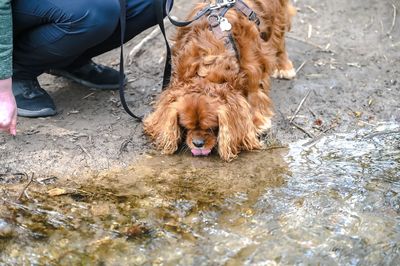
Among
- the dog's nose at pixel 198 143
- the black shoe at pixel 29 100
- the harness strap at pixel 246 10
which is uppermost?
the harness strap at pixel 246 10

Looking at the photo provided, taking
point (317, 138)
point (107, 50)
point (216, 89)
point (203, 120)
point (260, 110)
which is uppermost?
point (216, 89)

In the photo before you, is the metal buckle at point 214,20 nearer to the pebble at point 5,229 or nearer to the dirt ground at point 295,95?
the dirt ground at point 295,95

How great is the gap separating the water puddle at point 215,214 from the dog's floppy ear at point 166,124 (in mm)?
113

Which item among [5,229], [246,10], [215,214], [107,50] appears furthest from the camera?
[107,50]

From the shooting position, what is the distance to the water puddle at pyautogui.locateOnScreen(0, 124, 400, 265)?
3215mm

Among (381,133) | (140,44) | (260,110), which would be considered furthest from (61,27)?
(381,133)

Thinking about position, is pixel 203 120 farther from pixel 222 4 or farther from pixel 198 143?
pixel 222 4

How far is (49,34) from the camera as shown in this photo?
4105 millimetres

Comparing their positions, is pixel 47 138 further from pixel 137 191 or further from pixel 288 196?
pixel 288 196

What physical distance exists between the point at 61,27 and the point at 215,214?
A: 5.32ft

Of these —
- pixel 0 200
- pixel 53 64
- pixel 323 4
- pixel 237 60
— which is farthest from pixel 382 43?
pixel 0 200

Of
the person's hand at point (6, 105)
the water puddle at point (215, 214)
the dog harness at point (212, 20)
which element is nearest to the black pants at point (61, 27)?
the dog harness at point (212, 20)

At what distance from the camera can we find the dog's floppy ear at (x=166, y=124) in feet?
13.4

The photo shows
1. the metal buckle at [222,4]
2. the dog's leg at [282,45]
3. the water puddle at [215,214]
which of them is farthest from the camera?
the dog's leg at [282,45]
